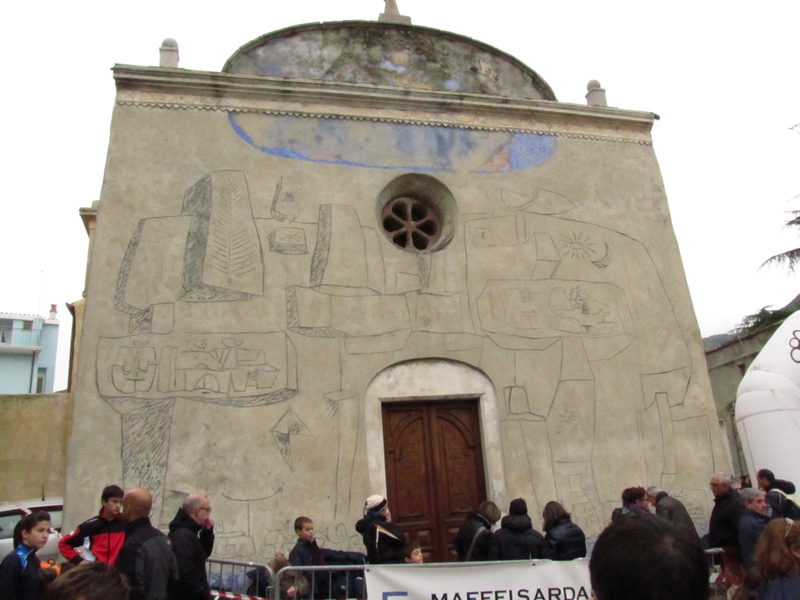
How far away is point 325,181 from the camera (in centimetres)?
909

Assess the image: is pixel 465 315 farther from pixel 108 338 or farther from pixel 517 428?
pixel 108 338

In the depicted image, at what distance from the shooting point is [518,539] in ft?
18.6

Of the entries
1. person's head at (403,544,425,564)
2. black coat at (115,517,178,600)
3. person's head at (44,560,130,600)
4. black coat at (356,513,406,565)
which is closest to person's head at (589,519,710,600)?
person's head at (44,560,130,600)

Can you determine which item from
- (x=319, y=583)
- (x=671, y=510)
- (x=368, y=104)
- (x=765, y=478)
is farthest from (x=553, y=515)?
(x=368, y=104)

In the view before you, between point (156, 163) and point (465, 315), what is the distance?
15.2 feet

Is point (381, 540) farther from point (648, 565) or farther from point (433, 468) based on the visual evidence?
point (648, 565)

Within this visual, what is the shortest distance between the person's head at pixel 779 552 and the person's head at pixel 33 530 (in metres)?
4.17

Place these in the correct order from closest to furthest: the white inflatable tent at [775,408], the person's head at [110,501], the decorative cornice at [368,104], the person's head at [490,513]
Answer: the person's head at [110,501]
the person's head at [490,513]
the white inflatable tent at [775,408]
the decorative cornice at [368,104]

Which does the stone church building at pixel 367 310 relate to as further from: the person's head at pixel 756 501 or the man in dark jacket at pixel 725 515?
the person's head at pixel 756 501

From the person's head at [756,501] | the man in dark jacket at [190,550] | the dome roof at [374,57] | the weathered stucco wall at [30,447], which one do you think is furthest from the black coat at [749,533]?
the weathered stucco wall at [30,447]

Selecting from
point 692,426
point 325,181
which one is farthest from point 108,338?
point 692,426

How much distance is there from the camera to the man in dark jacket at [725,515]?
576cm

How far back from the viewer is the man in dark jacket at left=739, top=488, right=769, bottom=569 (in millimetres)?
4934

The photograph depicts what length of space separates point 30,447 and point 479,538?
765 cm
